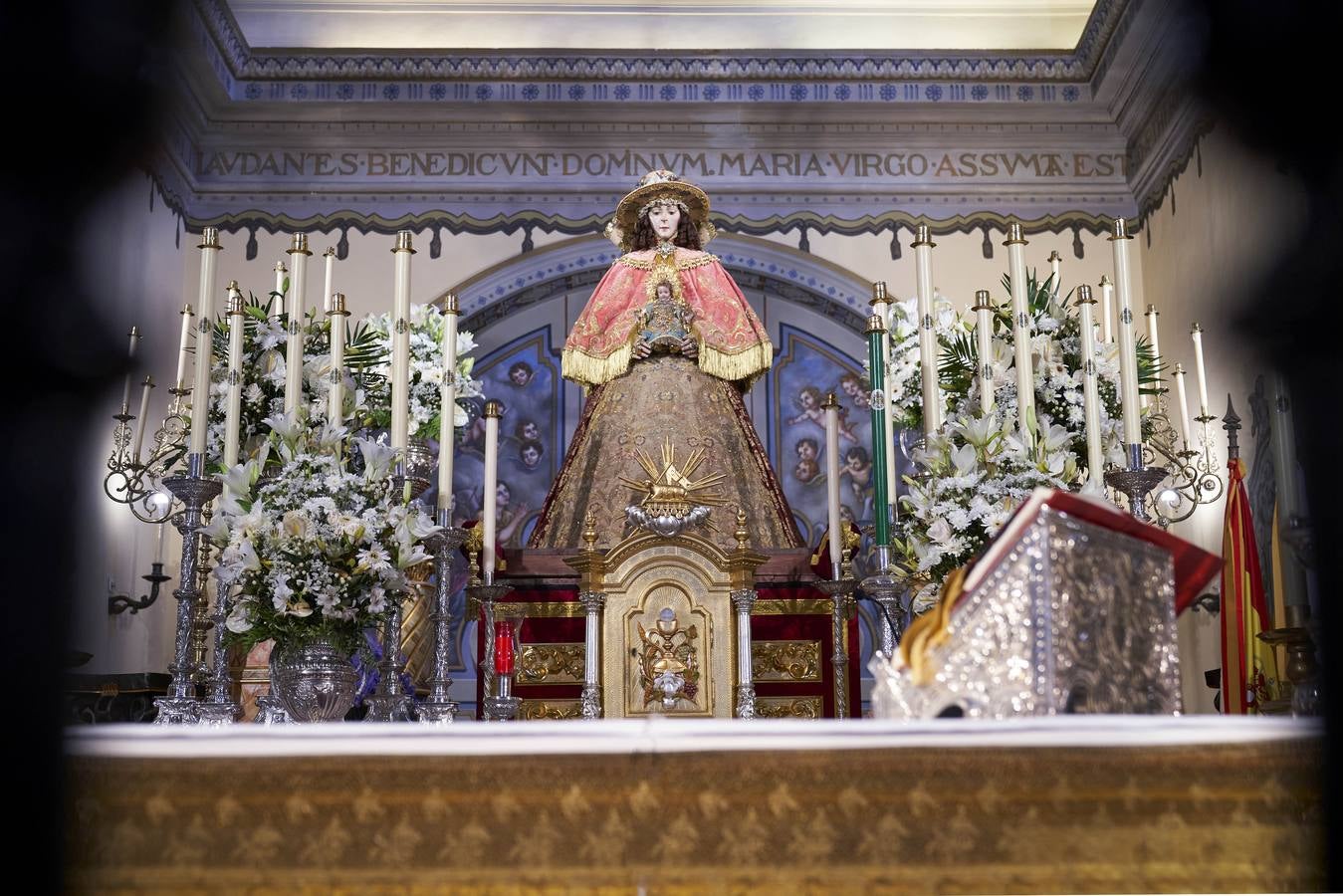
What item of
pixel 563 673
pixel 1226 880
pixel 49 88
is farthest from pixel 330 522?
pixel 1226 880

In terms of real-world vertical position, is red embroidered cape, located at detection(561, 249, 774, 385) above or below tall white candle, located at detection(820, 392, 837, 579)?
above

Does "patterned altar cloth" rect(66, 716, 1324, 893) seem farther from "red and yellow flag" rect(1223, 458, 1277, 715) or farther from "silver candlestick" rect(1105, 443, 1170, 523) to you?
"red and yellow flag" rect(1223, 458, 1277, 715)

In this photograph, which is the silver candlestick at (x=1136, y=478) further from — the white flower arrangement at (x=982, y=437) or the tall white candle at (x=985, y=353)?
the tall white candle at (x=985, y=353)

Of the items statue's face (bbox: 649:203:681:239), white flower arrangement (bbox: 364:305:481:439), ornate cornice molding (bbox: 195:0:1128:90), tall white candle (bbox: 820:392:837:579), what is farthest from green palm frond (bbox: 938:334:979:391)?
ornate cornice molding (bbox: 195:0:1128:90)

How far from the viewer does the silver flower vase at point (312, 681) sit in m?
Result: 3.23

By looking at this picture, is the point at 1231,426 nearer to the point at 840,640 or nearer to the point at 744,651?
the point at 840,640

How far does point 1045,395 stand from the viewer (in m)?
4.35

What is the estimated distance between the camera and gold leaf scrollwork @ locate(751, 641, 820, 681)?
4.38m

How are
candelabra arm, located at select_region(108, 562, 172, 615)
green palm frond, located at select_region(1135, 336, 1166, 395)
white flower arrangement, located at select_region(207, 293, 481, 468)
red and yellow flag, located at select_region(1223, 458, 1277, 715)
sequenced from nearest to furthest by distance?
white flower arrangement, located at select_region(207, 293, 481, 468) → green palm frond, located at select_region(1135, 336, 1166, 395) → red and yellow flag, located at select_region(1223, 458, 1277, 715) → candelabra arm, located at select_region(108, 562, 172, 615)

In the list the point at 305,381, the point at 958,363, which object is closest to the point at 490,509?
the point at 305,381

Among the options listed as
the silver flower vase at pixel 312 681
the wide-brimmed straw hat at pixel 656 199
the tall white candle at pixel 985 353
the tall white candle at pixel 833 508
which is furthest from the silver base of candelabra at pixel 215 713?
the wide-brimmed straw hat at pixel 656 199

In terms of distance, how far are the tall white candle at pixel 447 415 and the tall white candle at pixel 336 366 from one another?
282 mm

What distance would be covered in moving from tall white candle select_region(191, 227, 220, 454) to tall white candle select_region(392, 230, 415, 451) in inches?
19.3

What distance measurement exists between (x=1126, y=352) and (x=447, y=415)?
1901 mm
